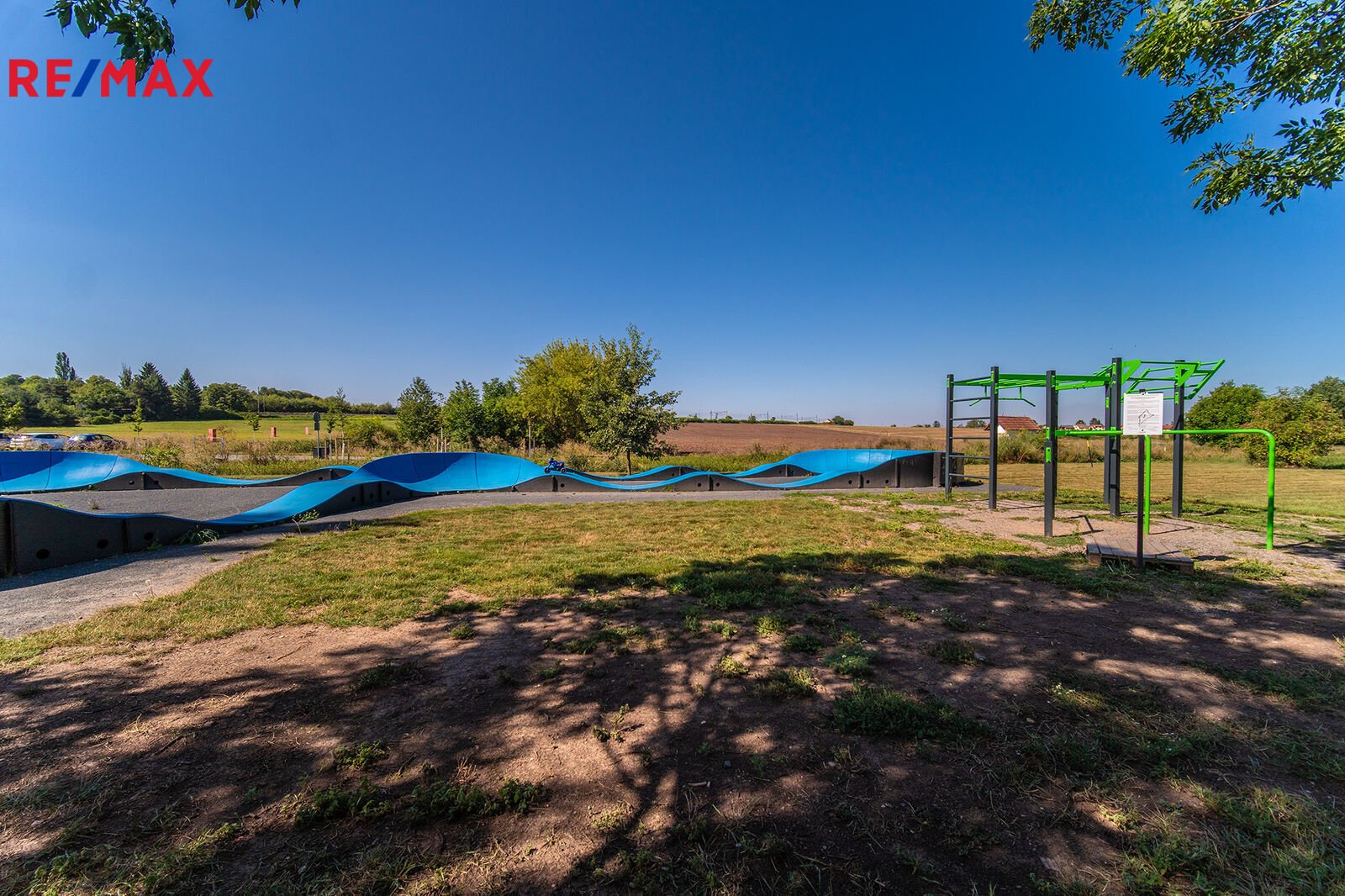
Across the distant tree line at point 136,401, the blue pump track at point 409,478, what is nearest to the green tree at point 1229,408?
the blue pump track at point 409,478

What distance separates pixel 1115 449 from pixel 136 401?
84723mm

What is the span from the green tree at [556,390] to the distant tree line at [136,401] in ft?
142

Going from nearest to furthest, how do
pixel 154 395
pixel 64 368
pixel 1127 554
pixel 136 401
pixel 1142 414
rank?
pixel 1127 554
pixel 1142 414
pixel 136 401
pixel 154 395
pixel 64 368

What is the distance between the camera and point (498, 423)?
26000mm

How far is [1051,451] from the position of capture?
28.9 ft

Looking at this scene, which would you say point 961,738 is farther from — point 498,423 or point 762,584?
point 498,423

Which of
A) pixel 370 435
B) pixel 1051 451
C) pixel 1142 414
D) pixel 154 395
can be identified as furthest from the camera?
pixel 154 395

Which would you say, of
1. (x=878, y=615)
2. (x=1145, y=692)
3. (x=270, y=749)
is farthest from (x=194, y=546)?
(x=1145, y=692)

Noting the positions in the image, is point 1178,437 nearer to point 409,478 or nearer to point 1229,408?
point 409,478

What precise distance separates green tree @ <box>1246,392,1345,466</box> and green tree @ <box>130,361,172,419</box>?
9877 cm

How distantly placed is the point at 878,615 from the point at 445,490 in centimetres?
1280

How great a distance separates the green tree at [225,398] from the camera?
73375 millimetres

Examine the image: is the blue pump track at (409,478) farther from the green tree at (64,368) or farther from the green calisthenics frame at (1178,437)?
the green tree at (64,368)

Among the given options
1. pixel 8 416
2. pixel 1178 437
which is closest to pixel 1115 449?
pixel 1178 437
